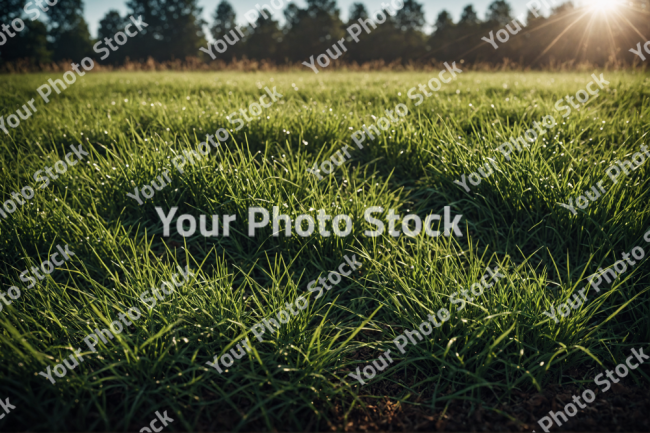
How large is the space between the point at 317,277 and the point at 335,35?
3280cm

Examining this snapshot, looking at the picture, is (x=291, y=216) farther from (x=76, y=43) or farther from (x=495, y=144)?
(x=76, y=43)

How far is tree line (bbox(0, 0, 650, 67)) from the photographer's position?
61.9 ft

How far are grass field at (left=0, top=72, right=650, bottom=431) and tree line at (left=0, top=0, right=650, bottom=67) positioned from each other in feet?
60.5

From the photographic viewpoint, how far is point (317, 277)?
1.90 metres

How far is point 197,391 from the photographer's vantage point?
129cm

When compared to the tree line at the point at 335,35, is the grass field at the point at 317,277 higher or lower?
lower

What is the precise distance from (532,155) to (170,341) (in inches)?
96.6

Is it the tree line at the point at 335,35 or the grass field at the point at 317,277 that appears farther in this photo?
the tree line at the point at 335,35

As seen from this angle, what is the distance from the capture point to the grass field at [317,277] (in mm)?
1285

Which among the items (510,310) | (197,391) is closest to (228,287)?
(197,391)

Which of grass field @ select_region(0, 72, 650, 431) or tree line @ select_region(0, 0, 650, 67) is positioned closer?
grass field @ select_region(0, 72, 650, 431)

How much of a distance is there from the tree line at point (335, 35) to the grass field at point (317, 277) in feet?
60.5

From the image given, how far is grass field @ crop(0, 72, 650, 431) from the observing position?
4.22 ft

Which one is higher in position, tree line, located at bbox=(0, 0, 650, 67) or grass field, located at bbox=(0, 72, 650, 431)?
tree line, located at bbox=(0, 0, 650, 67)
